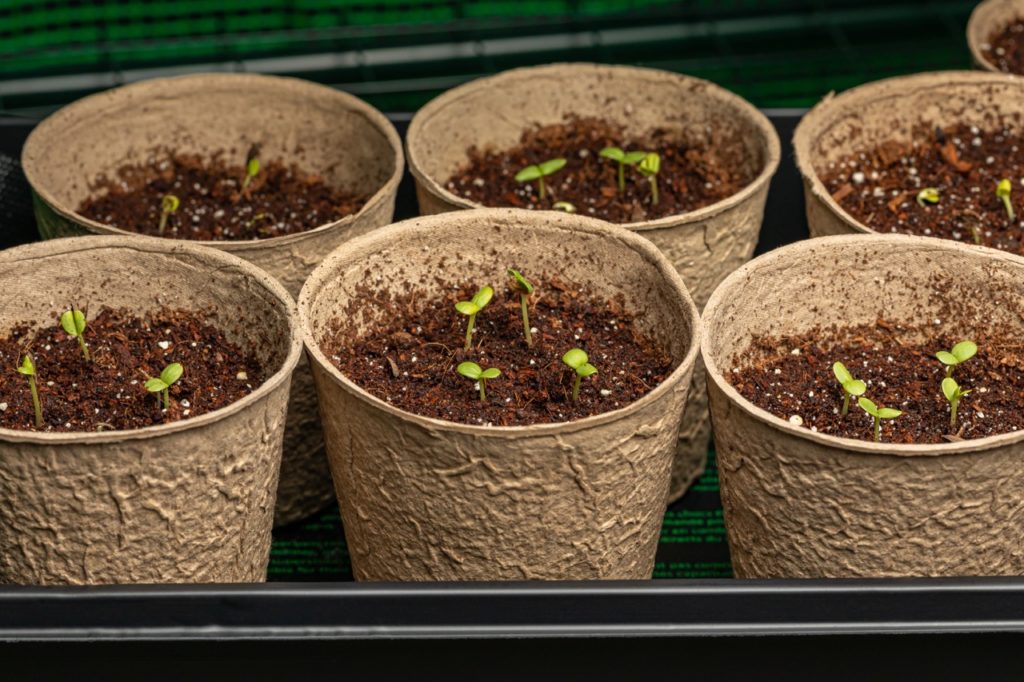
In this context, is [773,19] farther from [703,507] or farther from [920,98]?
[703,507]

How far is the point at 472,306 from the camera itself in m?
1.67

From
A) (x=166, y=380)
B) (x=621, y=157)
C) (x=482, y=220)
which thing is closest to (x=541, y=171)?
(x=621, y=157)

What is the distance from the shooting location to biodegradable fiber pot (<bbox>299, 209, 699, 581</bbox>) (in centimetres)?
140

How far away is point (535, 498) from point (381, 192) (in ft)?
1.95

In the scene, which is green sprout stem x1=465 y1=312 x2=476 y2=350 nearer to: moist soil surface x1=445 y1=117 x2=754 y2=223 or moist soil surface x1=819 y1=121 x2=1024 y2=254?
moist soil surface x1=445 y1=117 x2=754 y2=223

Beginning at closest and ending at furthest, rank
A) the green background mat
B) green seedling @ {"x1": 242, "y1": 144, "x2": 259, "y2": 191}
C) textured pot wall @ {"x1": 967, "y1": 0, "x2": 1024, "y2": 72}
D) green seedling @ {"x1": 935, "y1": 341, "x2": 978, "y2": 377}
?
green seedling @ {"x1": 935, "y1": 341, "x2": 978, "y2": 377} → green seedling @ {"x1": 242, "y1": 144, "x2": 259, "y2": 191} → textured pot wall @ {"x1": 967, "y1": 0, "x2": 1024, "y2": 72} → the green background mat

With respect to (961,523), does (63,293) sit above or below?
above

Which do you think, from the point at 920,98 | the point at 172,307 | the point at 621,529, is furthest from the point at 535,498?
the point at 920,98

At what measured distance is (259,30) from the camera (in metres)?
2.80

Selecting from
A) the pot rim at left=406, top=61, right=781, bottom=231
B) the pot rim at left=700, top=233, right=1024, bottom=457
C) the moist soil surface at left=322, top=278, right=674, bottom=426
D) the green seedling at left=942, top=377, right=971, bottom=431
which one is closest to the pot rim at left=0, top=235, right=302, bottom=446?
the moist soil surface at left=322, top=278, right=674, bottom=426

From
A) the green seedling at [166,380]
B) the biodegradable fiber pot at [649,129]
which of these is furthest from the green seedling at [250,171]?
the green seedling at [166,380]

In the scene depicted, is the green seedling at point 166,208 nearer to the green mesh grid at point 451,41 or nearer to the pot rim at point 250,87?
the pot rim at point 250,87

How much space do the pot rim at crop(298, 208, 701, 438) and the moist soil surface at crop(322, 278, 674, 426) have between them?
0.24ft

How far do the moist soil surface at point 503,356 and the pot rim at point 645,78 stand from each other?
0.13m
